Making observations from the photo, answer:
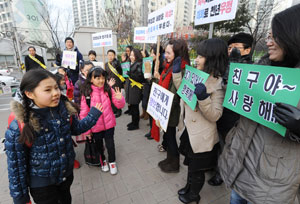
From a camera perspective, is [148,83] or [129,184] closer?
[129,184]

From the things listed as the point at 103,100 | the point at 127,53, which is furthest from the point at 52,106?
the point at 127,53

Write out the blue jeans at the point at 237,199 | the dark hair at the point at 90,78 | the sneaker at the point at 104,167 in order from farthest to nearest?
the sneaker at the point at 104,167 → the dark hair at the point at 90,78 → the blue jeans at the point at 237,199

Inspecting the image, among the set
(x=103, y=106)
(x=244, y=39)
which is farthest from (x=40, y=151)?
(x=244, y=39)

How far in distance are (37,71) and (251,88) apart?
1747 mm

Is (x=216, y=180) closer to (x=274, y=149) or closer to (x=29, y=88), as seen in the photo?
(x=274, y=149)

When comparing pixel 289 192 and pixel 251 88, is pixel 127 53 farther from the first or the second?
pixel 289 192

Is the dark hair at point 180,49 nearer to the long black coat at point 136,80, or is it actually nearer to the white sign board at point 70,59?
the long black coat at point 136,80

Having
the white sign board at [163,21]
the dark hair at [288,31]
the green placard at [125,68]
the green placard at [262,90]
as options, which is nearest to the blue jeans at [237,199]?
the green placard at [262,90]

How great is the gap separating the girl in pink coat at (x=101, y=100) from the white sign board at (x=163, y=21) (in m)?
1.34

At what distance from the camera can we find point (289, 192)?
3.83 feet

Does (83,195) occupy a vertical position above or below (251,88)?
below

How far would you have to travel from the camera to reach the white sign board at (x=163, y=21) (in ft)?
9.00

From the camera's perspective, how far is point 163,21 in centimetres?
292

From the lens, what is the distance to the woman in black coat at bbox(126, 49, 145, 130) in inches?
163
